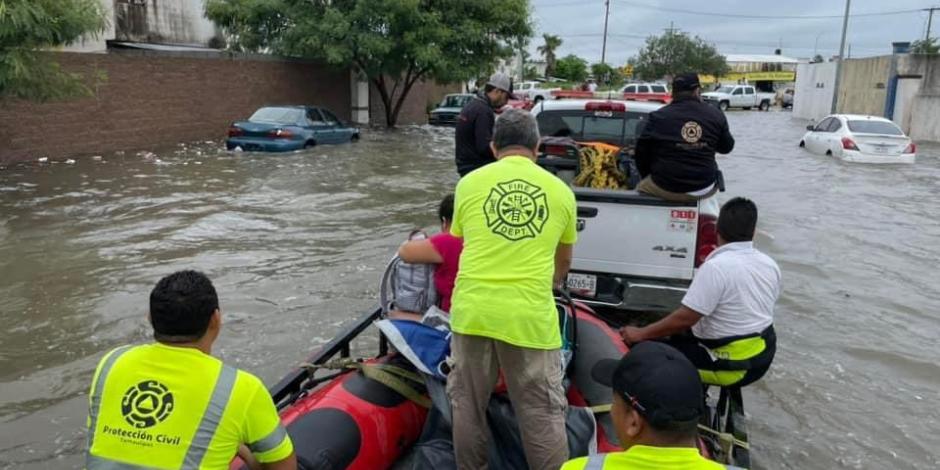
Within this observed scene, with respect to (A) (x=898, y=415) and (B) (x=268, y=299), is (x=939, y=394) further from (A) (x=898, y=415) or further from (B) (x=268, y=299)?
(B) (x=268, y=299)

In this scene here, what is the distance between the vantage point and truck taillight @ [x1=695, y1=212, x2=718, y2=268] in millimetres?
5516

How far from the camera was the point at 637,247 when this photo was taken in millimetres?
5578

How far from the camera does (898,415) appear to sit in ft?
17.8

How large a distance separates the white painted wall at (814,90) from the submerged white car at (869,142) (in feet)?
67.7

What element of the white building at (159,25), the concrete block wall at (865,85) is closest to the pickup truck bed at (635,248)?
the white building at (159,25)

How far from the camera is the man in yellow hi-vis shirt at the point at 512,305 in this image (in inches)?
114

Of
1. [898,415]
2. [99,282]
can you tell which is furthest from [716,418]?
[99,282]

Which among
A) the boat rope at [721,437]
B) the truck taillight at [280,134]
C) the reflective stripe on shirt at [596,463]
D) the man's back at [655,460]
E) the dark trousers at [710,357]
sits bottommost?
the boat rope at [721,437]

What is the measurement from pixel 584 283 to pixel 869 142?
50.3ft

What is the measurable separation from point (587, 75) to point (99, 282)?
3156 inches

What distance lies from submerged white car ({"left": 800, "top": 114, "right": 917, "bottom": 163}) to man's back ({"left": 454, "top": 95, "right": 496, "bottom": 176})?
586 inches

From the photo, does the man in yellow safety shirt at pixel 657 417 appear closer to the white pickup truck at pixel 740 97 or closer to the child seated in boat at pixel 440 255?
the child seated in boat at pixel 440 255

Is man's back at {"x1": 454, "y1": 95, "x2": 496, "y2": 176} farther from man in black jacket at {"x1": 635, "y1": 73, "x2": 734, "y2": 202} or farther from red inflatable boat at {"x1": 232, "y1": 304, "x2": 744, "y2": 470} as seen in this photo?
red inflatable boat at {"x1": 232, "y1": 304, "x2": 744, "y2": 470}

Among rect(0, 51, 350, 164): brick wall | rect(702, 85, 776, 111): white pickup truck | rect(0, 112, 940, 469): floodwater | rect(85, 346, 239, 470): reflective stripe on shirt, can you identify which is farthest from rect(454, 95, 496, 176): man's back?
rect(702, 85, 776, 111): white pickup truck
